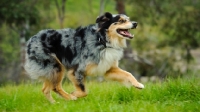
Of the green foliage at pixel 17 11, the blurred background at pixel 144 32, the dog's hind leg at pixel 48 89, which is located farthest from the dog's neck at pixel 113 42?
the green foliage at pixel 17 11

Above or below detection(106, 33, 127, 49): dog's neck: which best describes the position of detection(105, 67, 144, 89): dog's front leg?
below

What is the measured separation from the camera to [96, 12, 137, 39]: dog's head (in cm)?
806

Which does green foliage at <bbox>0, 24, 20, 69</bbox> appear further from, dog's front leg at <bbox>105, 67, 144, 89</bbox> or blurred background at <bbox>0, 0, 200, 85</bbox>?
dog's front leg at <bbox>105, 67, 144, 89</bbox>

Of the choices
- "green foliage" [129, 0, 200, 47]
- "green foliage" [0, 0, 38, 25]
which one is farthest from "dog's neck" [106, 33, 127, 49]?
"green foliage" [129, 0, 200, 47]

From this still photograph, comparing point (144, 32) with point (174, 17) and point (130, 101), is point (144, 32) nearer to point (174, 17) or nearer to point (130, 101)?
point (174, 17)

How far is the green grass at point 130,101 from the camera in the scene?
6.80 metres

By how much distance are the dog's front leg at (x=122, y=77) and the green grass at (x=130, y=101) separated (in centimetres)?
16

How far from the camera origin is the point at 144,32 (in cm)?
3341

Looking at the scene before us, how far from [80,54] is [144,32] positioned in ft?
83.7

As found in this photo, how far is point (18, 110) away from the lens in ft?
25.3

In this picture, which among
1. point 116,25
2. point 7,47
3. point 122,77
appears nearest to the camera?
point 122,77

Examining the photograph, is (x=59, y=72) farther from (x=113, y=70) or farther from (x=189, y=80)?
(x=189, y=80)

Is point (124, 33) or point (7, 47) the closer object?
point (124, 33)

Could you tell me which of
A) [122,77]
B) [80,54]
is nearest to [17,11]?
[80,54]
